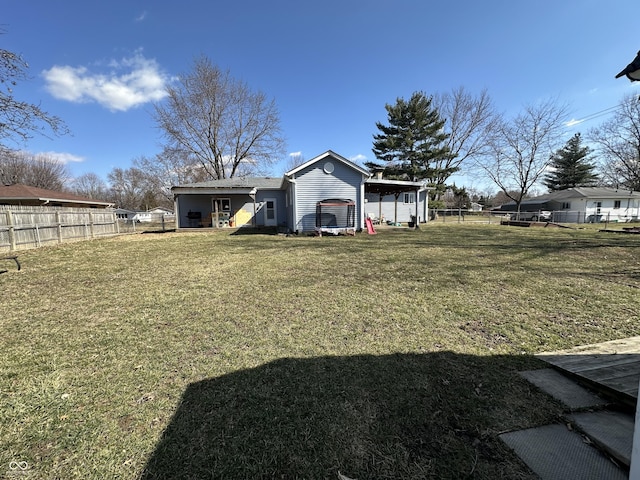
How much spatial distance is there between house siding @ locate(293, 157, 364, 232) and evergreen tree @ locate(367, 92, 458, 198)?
18.8 metres

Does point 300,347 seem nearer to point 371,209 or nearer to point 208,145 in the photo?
point 371,209

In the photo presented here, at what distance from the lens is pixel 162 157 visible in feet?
98.8

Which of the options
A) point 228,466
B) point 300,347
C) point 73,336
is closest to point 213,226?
point 73,336

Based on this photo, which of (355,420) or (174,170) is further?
(174,170)

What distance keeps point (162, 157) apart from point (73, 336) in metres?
31.6

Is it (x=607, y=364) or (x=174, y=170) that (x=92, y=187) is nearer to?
(x=174, y=170)

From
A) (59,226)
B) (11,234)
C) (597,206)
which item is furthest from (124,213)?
(597,206)

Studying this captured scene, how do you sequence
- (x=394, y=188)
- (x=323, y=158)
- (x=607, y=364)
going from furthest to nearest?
(x=394, y=188), (x=323, y=158), (x=607, y=364)

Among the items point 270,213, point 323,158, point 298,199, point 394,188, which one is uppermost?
point 323,158

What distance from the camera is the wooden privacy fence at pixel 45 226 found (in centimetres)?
972

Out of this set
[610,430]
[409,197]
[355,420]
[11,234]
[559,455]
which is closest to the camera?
[559,455]

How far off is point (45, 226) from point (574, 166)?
178 feet

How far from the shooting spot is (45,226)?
11172 mm

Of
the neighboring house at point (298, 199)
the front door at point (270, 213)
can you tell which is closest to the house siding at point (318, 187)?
the neighboring house at point (298, 199)
